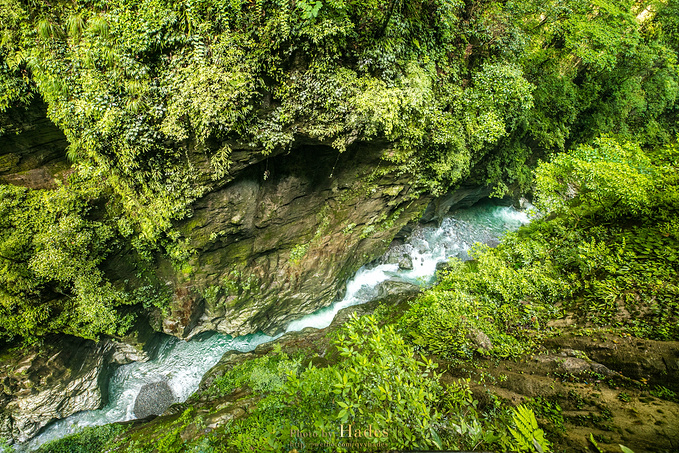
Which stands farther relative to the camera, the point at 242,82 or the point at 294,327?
the point at 294,327

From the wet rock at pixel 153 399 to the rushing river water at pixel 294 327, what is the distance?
0.54ft

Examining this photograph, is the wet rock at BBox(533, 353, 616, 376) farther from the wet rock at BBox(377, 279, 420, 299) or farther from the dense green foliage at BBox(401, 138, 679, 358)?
the wet rock at BBox(377, 279, 420, 299)

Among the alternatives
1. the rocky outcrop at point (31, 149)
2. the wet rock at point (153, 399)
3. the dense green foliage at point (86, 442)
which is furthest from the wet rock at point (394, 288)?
the rocky outcrop at point (31, 149)

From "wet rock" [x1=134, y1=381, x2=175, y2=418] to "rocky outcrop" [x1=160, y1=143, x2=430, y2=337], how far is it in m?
1.88

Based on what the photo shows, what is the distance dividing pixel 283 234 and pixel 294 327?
4258mm

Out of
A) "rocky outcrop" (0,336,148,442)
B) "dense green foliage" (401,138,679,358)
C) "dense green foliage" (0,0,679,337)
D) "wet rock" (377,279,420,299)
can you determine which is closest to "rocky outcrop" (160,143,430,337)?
"dense green foliage" (0,0,679,337)

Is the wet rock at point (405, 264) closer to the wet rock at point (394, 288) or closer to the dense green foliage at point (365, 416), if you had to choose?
the wet rock at point (394, 288)

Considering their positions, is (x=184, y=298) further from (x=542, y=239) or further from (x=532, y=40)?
(x=532, y=40)

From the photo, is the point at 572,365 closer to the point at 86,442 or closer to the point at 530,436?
the point at 530,436

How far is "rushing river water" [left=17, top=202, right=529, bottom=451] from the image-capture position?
28.9ft

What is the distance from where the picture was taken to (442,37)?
7.51 m

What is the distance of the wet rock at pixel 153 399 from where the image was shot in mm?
8797

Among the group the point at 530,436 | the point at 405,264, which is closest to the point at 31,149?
the point at 530,436

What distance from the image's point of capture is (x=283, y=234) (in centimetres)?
926
